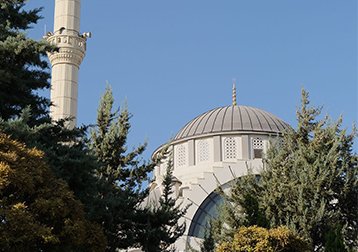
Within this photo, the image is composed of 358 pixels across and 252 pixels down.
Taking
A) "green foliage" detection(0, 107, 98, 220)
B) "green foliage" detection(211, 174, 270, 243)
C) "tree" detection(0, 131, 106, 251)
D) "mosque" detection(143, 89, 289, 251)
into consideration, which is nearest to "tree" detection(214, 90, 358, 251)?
"green foliage" detection(211, 174, 270, 243)

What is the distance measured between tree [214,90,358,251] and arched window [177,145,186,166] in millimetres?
14321

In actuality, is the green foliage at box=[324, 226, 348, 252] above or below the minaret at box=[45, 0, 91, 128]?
below

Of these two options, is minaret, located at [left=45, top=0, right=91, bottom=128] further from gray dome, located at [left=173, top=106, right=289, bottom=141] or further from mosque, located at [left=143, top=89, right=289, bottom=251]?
gray dome, located at [left=173, top=106, right=289, bottom=141]

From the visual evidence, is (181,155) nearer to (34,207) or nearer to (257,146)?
(257,146)

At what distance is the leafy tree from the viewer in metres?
14.7

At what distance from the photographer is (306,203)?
60.9 ft

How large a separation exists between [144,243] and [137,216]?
0.74m

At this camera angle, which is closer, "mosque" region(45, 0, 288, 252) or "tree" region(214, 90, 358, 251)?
"tree" region(214, 90, 358, 251)

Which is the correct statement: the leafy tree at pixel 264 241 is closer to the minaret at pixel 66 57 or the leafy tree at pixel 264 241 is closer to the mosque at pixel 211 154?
the minaret at pixel 66 57

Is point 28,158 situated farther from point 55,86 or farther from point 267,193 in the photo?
point 55,86

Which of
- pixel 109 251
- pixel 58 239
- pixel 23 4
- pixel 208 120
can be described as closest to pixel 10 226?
pixel 58 239

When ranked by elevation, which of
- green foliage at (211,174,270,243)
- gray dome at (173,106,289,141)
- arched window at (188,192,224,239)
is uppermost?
gray dome at (173,106,289,141)

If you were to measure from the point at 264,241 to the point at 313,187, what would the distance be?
427 centimetres

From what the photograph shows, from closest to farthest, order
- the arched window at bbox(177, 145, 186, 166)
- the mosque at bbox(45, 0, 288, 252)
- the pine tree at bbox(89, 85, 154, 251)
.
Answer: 1. the pine tree at bbox(89, 85, 154, 251)
2. the mosque at bbox(45, 0, 288, 252)
3. the arched window at bbox(177, 145, 186, 166)
